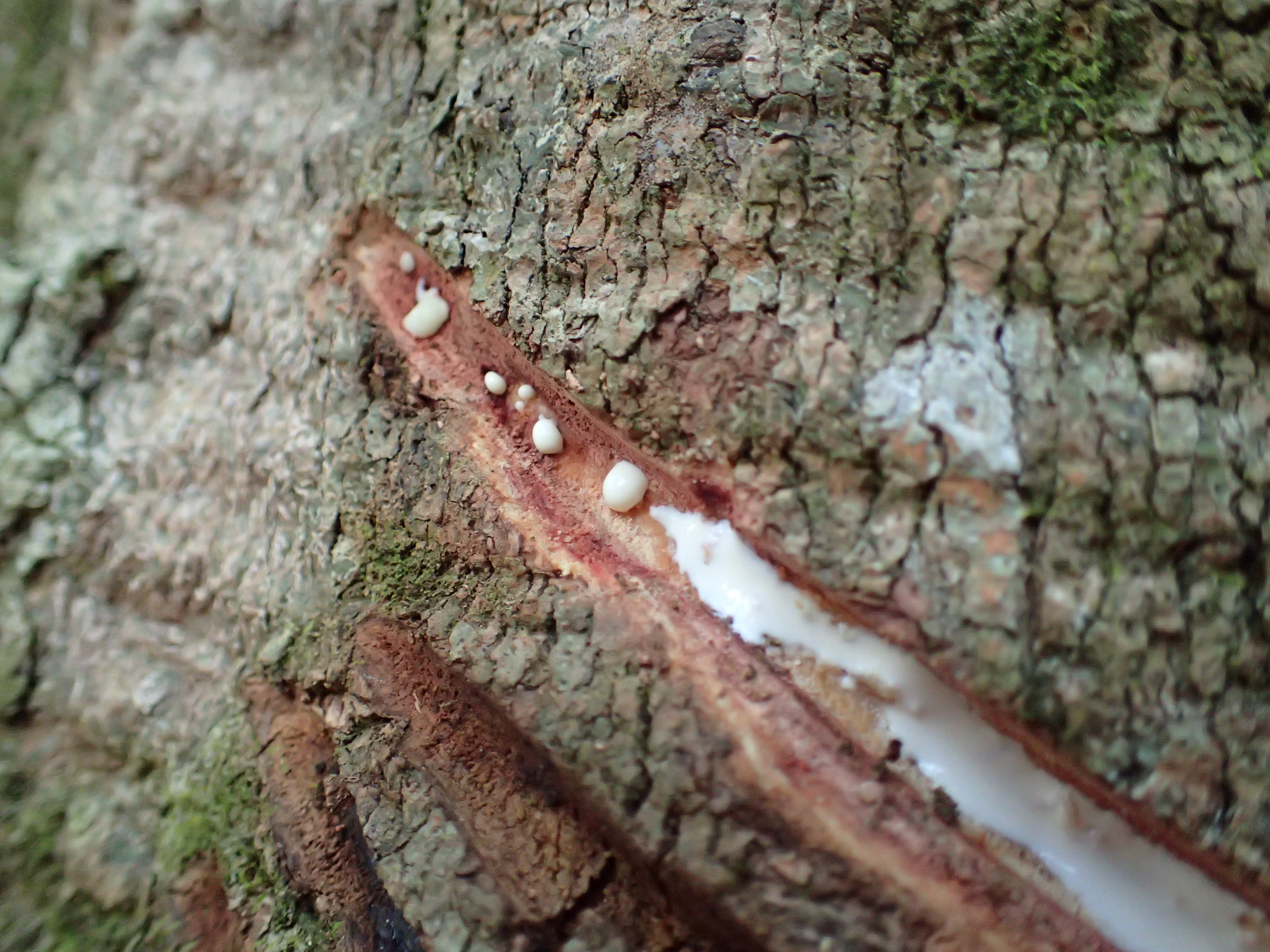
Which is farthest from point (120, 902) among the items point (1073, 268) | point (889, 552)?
point (1073, 268)

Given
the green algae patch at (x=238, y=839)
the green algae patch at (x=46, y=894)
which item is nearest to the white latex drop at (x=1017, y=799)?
the green algae patch at (x=238, y=839)

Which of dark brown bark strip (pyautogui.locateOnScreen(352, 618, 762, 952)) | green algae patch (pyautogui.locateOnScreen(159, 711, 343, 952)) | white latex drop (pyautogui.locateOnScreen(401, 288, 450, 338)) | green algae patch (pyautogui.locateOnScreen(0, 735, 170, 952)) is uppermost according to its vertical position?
white latex drop (pyautogui.locateOnScreen(401, 288, 450, 338))

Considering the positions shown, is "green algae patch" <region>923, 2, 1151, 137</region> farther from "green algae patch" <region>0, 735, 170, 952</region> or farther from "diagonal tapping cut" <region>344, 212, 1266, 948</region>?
"green algae patch" <region>0, 735, 170, 952</region>

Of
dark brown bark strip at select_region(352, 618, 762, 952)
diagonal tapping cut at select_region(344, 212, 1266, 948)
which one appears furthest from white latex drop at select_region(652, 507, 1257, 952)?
dark brown bark strip at select_region(352, 618, 762, 952)

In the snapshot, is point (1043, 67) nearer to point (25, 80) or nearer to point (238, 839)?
point (238, 839)

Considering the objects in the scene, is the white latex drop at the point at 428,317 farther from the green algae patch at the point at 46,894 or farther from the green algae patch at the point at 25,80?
the green algae patch at the point at 25,80

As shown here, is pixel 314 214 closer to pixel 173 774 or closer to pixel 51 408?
pixel 51 408
